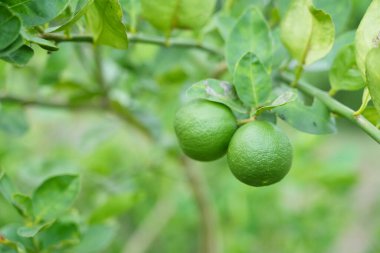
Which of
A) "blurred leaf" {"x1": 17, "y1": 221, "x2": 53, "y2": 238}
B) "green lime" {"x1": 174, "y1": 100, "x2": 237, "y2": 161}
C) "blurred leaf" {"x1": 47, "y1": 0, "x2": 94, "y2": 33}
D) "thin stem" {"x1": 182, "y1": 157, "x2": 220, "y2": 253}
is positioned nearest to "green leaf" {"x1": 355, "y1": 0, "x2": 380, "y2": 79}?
"green lime" {"x1": 174, "y1": 100, "x2": 237, "y2": 161}

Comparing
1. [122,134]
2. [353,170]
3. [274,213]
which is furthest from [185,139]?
[122,134]

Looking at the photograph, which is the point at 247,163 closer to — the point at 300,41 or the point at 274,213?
the point at 300,41

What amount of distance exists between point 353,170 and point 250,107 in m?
1.14

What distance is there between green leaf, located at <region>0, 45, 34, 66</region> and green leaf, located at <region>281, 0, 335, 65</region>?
296 millimetres

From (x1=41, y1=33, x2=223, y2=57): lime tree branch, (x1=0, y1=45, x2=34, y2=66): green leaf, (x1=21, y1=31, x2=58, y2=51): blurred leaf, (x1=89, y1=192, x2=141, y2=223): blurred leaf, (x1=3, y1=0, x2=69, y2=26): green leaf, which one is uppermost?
(x1=3, y1=0, x2=69, y2=26): green leaf

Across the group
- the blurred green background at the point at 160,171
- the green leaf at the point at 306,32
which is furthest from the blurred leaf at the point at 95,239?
the green leaf at the point at 306,32

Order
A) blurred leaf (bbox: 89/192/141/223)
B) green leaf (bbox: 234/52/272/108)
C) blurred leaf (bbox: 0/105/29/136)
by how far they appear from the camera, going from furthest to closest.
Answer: blurred leaf (bbox: 0/105/29/136) < blurred leaf (bbox: 89/192/141/223) < green leaf (bbox: 234/52/272/108)

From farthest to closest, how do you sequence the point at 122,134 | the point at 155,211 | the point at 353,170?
the point at 122,134 < the point at 155,211 < the point at 353,170

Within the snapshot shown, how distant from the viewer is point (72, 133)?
2736 mm

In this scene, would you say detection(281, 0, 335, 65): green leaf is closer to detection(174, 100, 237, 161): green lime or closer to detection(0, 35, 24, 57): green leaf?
detection(174, 100, 237, 161): green lime

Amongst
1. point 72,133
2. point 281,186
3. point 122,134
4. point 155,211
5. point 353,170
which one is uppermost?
point 353,170

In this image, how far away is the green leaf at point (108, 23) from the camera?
59 cm

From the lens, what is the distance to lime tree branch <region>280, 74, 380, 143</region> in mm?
583

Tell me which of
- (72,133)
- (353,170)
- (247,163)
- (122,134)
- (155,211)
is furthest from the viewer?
(72,133)
